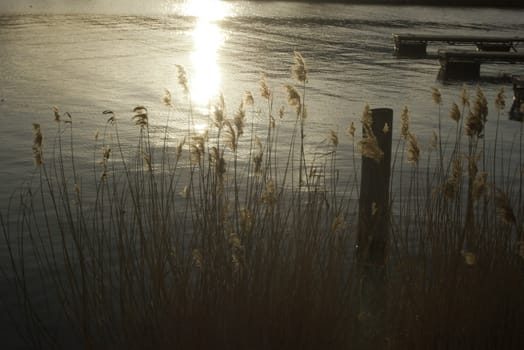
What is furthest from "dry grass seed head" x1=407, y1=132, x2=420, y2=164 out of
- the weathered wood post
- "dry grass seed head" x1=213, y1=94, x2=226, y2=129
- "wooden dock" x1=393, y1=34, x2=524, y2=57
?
"wooden dock" x1=393, y1=34, x2=524, y2=57

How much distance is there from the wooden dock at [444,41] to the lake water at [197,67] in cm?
99

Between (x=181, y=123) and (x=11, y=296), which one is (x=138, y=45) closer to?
(x=181, y=123)

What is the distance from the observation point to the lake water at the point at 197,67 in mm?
13906

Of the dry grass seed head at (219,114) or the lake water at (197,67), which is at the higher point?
the lake water at (197,67)

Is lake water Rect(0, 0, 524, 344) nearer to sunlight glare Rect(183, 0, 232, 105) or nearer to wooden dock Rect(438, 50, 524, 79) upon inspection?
sunlight glare Rect(183, 0, 232, 105)

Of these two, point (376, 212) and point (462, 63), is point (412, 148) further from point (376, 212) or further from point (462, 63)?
point (462, 63)

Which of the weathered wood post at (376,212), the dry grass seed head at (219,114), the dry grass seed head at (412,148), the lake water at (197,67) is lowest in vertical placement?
the weathered wood post at (376,212)

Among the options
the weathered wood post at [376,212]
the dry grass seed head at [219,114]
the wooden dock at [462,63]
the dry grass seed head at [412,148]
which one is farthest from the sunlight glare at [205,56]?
the wooden dock at [462,63]

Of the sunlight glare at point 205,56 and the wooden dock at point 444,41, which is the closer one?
the sunlight glare at point 205,56

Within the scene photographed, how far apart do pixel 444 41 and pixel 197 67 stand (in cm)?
826

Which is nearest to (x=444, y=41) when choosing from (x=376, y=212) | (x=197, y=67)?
(x=197, y=67)

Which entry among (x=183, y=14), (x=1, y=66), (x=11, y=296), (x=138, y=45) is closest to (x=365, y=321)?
(x=11, y=296)

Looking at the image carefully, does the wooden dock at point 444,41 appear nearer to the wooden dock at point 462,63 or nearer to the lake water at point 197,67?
the lake water at point 197,67

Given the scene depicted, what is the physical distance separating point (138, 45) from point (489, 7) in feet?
110
